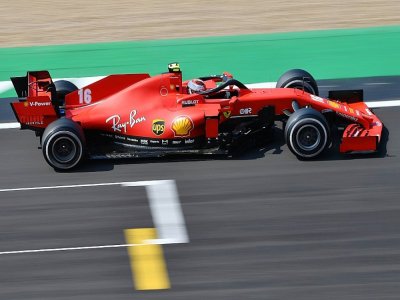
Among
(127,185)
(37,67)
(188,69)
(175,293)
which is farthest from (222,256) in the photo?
(37,67)

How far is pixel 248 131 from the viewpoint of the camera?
12.7 m

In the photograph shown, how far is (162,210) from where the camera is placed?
1097 centimetres

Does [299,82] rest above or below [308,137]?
above

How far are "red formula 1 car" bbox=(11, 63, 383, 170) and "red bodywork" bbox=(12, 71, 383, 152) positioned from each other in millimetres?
13

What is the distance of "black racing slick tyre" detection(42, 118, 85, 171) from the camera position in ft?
39.5

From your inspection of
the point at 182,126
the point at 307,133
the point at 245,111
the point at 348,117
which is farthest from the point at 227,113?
the point at 348,117

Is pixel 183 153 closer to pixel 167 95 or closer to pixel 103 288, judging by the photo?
pixel 167 95

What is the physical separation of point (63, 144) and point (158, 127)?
1.22 metres

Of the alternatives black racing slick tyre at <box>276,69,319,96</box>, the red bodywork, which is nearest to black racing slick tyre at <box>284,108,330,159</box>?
the red bodywork

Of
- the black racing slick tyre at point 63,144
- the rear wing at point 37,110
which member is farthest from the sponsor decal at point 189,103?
the rear wing at point 37,110

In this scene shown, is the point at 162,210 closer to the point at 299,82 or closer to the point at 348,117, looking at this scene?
the point at 348,117

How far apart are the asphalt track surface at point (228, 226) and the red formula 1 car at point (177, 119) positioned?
0.77 ft

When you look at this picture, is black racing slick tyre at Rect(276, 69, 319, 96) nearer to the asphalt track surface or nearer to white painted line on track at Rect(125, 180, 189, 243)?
the asphalt track surface

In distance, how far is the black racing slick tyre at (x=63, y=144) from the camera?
12.0 metres
